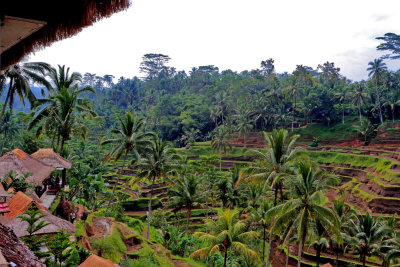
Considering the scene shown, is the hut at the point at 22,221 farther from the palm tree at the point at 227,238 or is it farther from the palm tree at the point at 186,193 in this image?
the palm tree at the point at 186,193

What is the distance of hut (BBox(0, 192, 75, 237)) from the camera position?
970 cm

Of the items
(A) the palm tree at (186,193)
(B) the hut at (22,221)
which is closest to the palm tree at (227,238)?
(B) the hut at (22,221)

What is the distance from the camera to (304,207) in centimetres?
1385

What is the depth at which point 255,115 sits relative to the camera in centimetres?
5953

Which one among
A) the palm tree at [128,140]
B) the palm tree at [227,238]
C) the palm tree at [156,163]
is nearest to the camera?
the palm tree at [227,238]

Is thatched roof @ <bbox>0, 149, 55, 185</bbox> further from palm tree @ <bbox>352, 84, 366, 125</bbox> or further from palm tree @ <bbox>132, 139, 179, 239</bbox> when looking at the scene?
palm tree @ <bbox>352, 84, 366, 125</bbox>

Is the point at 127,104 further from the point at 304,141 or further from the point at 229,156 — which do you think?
the point at 304,141

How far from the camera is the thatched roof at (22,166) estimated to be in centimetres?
1361

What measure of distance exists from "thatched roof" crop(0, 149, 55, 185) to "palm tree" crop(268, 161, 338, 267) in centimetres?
1092

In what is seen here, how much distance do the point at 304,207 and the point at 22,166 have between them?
13.0m

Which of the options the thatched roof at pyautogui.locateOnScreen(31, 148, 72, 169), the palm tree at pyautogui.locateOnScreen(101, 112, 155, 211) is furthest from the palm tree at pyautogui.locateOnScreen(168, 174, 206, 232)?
the thatched roof at pyautogui.locateOnScreen(31, 148, 72, 169)

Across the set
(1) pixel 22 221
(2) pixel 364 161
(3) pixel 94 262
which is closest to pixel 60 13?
(3) pixel 94 262

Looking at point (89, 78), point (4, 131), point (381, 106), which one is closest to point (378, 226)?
point (381, 106)

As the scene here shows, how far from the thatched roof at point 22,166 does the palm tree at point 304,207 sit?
35.8 ft
